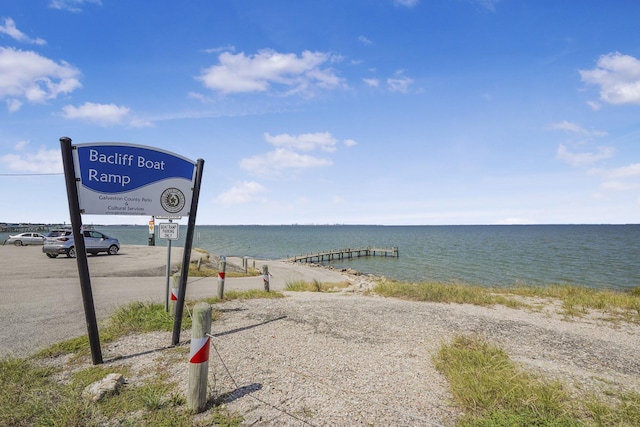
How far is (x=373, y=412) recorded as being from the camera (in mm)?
3902

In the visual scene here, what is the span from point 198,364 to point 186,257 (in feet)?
9.23

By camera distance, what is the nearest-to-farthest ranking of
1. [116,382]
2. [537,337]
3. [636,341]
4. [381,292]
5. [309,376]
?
1. [116,382]
2. [309,376]
3. [537,337]
4. [636,341]
5. [381,292]

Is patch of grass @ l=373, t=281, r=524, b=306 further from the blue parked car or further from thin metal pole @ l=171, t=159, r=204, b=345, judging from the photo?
the blue parked car

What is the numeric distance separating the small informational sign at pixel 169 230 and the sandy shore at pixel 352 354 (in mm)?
1969

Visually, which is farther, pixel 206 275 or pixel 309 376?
pixel 206 275

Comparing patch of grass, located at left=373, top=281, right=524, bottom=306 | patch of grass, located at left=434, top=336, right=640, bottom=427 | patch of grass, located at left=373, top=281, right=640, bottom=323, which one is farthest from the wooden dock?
patch of grass, located at left=434, top=336, right=640, bottom=427

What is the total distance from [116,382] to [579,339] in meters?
8.89

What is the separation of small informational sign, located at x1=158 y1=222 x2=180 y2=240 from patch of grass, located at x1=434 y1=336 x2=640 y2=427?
5620mm

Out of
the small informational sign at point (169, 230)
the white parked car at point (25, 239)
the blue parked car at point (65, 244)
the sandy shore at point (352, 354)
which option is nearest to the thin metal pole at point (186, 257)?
the sandy shore at point (352, 354)

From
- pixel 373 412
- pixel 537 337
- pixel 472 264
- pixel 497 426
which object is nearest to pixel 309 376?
pixel 373 412

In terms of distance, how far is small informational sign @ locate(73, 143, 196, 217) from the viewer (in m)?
5.40

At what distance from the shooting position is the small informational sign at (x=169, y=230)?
7047mm

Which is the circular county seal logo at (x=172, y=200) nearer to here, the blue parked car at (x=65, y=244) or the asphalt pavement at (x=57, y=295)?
the asphalt pavement at (x=57, y=295)

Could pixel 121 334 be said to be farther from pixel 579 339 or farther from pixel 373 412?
pixel 579 339
